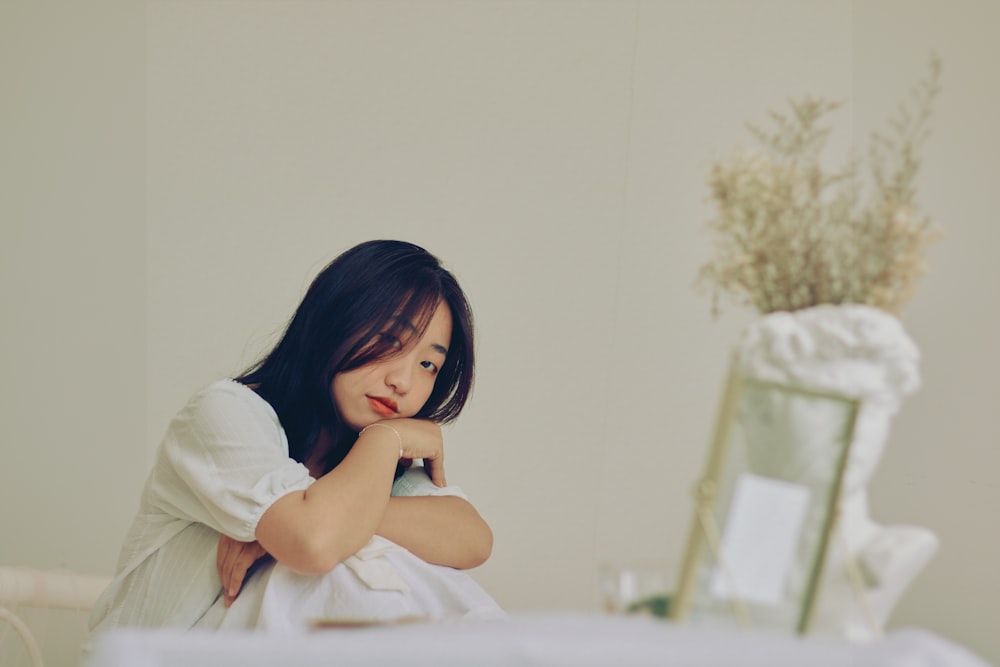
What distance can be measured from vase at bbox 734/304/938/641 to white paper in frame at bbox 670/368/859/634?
0.7 inches

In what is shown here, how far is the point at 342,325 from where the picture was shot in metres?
1.67

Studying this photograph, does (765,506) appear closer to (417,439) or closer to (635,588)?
(635,588)

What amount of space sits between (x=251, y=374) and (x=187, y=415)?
8.5 inches

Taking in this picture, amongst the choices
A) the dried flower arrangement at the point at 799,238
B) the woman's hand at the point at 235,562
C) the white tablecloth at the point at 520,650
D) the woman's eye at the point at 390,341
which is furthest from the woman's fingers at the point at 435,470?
the white tablecloth at the point at 520,650

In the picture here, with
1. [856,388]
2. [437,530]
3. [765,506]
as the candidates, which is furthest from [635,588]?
[437,530]

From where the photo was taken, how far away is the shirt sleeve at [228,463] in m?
1.45

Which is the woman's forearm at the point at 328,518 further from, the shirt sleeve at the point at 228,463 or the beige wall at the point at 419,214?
the beige wall at the point at 419,214

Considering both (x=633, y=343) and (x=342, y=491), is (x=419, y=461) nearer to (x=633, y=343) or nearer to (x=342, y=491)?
(x=342, y=491)

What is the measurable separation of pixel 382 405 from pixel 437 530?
0.75 feet

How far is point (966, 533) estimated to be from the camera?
1.94m

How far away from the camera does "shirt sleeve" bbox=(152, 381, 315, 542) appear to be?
4.75 feet

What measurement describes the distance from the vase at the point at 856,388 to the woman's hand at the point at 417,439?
0.84 m

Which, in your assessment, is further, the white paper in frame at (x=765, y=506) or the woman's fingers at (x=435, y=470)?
the woman's fingers at (x=435, y=470)

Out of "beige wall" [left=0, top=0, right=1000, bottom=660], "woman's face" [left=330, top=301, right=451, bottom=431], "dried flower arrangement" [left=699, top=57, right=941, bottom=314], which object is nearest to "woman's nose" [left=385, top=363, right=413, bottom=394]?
"woman's face" [left=330, top=301, right=451, bottom=431]
